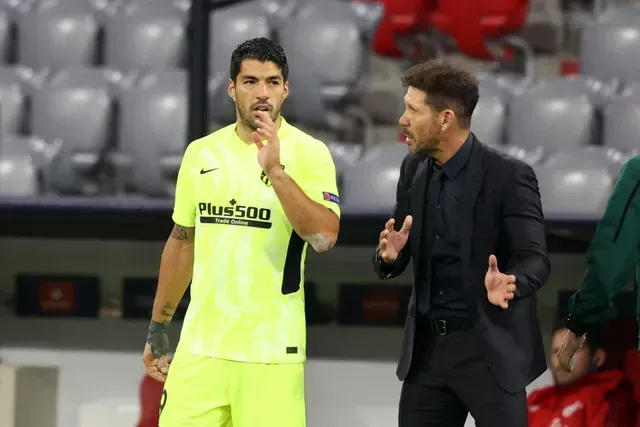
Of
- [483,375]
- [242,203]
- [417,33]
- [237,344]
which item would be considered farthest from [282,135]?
[417,33]

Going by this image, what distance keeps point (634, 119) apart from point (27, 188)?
272 centimetres

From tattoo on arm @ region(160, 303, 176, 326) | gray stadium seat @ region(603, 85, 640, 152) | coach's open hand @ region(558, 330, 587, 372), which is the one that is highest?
gray stadium seat @ region(603, 85, 640, 152)

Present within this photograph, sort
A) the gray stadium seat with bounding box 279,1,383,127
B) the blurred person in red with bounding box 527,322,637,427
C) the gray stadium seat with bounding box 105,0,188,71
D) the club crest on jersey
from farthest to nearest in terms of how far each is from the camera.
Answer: the gray stadium seat with bounding box 105,0,188,71 < the gray stadium seat with bounding box 279,1,383,127 < the blurred person in red with bounding box 527,322,637,427 < the club crest on jersey

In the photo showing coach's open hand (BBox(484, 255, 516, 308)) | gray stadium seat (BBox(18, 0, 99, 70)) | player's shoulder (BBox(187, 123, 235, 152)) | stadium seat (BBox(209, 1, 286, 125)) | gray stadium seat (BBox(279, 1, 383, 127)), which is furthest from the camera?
gray stadium seat (BBox(18, 0, 99, 70))

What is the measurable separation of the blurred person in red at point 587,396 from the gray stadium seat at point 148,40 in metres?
2.77

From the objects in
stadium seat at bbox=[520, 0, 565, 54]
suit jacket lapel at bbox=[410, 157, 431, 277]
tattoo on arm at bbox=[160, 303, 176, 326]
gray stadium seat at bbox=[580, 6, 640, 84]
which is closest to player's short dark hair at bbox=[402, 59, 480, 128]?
suit jacket lapel at bbox=[410, 157, 431, 277]

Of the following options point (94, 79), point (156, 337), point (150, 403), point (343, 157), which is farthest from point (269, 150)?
point (94, 79)

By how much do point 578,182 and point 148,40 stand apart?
251cm

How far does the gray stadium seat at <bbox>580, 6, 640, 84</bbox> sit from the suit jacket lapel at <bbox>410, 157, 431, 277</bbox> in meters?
2.81

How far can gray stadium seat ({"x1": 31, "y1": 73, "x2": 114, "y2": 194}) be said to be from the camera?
5344 mm

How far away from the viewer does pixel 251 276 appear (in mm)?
2965

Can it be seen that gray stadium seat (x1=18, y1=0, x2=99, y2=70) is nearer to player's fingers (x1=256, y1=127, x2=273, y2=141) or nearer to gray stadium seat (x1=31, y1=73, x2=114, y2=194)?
gray stadium seat (x1=31, y1=73, x2=114, y2=194)

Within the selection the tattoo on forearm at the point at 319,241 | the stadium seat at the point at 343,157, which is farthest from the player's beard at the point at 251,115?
the stadium seat at the point at 343,157

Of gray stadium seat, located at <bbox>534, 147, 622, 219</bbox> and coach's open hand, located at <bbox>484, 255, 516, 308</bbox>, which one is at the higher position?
gray stadium seat, located at <bbox>534, 147, 622, 219</bbox>
